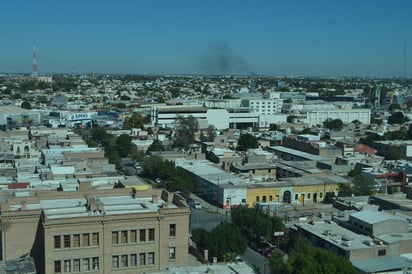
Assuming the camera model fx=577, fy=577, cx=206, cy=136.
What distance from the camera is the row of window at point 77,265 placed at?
1493cm

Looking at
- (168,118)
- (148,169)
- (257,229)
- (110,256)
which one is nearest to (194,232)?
(257,229)

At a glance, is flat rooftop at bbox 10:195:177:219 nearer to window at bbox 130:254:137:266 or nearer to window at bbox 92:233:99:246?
window at bbox 92:233:99:246

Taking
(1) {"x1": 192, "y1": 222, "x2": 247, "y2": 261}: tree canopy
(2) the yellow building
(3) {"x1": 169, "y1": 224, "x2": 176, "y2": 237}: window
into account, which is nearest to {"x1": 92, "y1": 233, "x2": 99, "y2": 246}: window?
(3) {"x1": 169, "y1": 224, "x2": 176, "y2": 237}: window

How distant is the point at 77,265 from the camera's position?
1510cm

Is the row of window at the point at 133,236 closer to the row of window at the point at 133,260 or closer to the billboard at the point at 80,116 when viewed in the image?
the row of window at the point at 133,260

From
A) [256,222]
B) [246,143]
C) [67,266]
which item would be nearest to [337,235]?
[256,222]

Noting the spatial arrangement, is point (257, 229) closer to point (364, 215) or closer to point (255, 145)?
point (364, 215)

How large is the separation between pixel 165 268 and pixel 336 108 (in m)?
61.3

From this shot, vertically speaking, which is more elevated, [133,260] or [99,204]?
[99,204]

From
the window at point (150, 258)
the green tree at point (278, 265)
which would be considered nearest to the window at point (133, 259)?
the window at point (150, 258)

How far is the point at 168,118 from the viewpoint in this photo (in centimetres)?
6262

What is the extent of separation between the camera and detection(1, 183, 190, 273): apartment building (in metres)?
14.9

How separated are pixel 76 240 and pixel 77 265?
2.17 ft

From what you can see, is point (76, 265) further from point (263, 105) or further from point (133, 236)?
point (263, 105)
